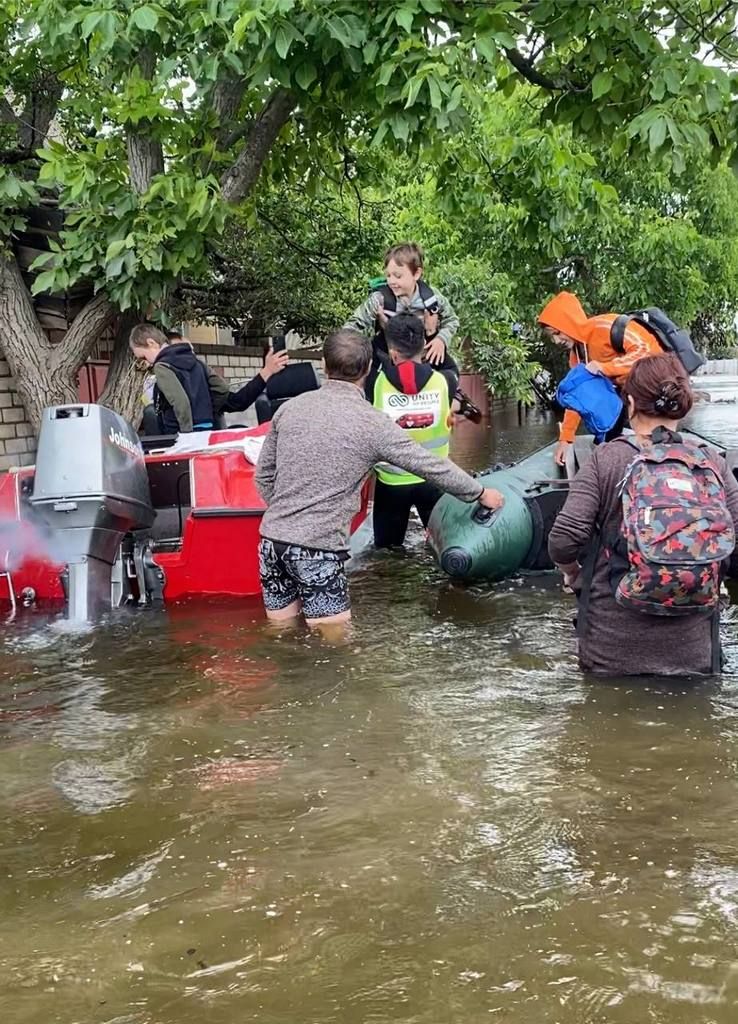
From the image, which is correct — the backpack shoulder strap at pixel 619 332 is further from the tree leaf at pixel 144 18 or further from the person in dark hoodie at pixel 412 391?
the tree leaf at pixel 144 18

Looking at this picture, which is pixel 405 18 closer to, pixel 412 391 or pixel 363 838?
pixel 412 391

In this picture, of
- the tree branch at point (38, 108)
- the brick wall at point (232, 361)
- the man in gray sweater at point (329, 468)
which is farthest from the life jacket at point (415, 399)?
the brick wall at point (232, 361)

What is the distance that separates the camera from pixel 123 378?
8.95 metres

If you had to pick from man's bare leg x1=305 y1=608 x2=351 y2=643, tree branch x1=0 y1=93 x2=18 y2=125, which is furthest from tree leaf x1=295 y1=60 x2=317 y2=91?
tree branch x1=0 y1=93 x2=18 y2=125

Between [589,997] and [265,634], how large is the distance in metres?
3.37

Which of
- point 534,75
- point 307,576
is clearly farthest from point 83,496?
point 534,75

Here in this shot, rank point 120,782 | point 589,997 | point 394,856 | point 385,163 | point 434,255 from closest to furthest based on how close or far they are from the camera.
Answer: point 589,997
point 394,856
point 120,782
point 385,163
point 434,255

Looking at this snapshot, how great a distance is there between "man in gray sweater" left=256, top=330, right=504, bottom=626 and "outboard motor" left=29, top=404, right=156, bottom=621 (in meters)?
1.09

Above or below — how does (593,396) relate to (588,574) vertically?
Answer: above

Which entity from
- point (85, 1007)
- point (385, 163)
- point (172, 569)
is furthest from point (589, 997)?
point (385, 163)

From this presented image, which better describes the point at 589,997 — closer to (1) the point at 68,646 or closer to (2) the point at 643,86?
(1) the point at 68,646

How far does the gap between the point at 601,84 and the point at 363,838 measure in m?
5.42

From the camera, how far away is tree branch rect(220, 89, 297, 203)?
807 cm

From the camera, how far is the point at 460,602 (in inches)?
243
